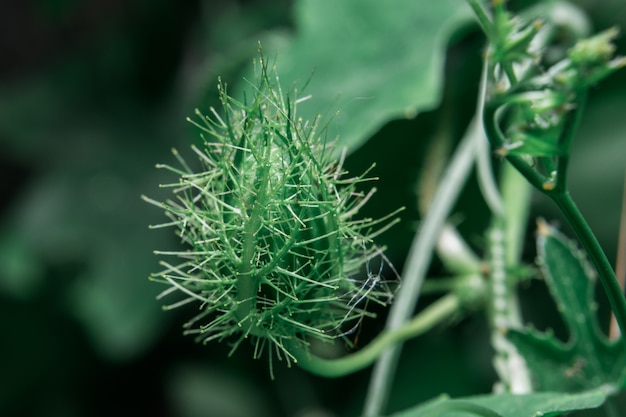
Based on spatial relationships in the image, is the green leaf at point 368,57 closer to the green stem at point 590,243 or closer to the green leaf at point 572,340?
the green leaf at point 572,340

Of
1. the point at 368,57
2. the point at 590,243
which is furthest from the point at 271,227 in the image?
the point at 368,57

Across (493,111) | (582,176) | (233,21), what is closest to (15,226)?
(233,21)

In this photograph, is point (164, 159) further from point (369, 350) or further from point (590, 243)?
point (590, 243)

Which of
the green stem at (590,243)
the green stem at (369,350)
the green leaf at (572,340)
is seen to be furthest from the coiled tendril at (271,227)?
the green leaf at (572,340)

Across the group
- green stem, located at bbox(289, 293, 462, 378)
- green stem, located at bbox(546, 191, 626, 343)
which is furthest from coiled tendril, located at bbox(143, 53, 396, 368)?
green stem, located at bbox(546, 191, 626, 343)

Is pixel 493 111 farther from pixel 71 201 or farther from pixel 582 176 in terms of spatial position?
pixel 71 201

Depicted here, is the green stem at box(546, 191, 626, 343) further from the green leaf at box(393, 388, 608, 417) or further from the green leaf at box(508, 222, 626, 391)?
the green leaf at box(508, 222, 626, 391)

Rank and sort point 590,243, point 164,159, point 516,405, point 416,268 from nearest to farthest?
point 590,243
point 516,405
point 416,268
point 164,159
